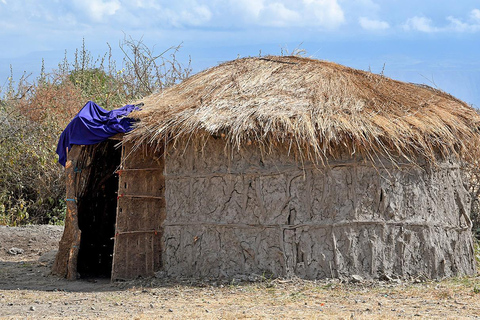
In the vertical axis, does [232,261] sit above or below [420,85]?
below

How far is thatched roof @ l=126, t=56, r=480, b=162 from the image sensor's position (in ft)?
22.6

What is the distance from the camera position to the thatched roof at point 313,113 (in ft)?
22.6

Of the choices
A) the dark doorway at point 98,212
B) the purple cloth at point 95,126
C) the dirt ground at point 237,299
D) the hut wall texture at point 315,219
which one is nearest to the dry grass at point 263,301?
the dirt ground at point 237,299

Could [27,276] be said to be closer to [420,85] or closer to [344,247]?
[344,247]

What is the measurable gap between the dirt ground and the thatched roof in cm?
147

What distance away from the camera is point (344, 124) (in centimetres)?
684

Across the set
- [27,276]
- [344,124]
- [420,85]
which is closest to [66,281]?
[27,276]

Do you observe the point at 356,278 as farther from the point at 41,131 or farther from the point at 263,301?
the point at 41,131

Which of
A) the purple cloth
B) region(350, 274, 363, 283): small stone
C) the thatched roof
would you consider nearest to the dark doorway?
the purple cloth

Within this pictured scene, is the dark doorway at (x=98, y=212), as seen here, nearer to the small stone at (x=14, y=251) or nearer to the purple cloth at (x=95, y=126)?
the purple cloth at (x=95, y=126)

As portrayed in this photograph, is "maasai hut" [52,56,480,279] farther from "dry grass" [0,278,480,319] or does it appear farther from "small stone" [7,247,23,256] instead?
"small stone" [7,247,23,256]

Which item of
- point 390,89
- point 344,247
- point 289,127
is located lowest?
point 344,247

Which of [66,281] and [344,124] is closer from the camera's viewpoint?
A: [344,124]

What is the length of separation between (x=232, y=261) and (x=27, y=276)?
297cm
